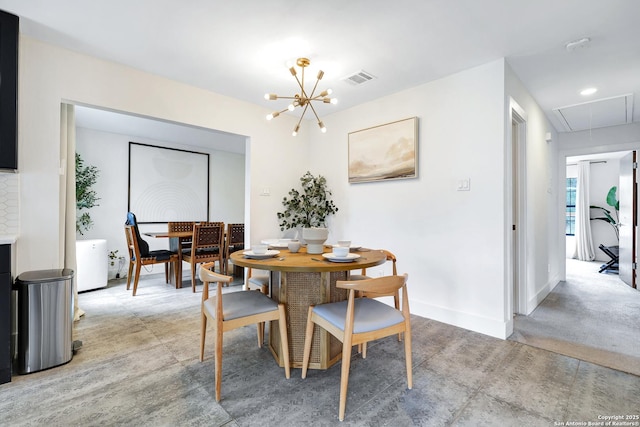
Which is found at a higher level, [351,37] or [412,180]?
[351,37]

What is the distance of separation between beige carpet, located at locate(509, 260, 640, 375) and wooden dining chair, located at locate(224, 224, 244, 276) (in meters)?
3.81

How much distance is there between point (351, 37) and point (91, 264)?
14.3 feet

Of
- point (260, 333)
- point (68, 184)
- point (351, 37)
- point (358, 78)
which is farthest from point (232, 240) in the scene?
point (351, 37)

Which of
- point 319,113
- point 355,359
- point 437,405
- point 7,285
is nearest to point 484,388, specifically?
point 437,405

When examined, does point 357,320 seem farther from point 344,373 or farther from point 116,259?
point 116,259

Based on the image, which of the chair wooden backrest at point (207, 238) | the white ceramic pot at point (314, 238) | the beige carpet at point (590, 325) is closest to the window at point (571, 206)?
the beige carpet at point (590, 325)

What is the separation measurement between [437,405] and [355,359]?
652 millimetres

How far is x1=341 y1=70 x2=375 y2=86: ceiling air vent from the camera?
2932mm

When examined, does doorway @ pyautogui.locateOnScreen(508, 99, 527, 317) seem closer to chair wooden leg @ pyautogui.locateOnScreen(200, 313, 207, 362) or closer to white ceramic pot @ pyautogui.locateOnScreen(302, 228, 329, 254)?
white ceramic pot @ pyautogui.locateOnScreen(302, 228, 329, 254)

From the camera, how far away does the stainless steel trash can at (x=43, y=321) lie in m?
1.96

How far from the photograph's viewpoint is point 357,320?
1.65 metres

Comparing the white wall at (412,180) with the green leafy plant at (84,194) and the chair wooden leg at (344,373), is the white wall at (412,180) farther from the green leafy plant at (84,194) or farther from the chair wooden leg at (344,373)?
the green leafy plant at (84,194)

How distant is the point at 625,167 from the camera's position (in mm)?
4660

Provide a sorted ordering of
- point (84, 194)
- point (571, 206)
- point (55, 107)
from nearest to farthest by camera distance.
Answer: point (55, 107)
point (84, 194)
point (571, 206)
